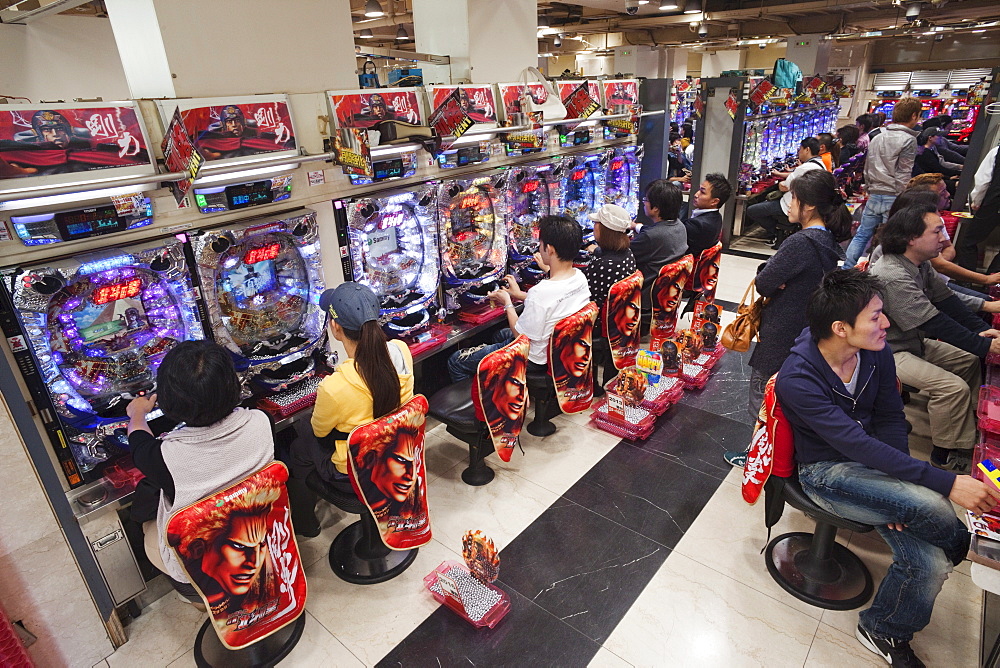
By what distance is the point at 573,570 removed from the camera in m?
2.64

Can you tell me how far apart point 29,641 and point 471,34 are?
373cm

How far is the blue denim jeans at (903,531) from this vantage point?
1.97 meters

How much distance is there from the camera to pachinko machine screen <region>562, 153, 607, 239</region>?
14.8ft

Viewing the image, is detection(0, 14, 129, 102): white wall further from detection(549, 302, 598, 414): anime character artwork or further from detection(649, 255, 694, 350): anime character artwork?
detection(649, 255, 694, 350): anime character artwork

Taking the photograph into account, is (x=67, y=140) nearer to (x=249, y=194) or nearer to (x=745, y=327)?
(x=249, y=194)

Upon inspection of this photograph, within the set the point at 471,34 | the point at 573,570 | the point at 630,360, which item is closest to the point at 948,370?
the point at 630,360

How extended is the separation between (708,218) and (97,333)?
13.3 ft

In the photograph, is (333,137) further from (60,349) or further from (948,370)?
(948,370)

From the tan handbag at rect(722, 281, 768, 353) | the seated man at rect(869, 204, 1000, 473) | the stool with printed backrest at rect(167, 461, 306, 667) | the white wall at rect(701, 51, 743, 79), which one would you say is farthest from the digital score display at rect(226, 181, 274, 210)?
the white wall at rect(701, 51, 743, 79)

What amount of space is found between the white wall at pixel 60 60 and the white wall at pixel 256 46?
176cm

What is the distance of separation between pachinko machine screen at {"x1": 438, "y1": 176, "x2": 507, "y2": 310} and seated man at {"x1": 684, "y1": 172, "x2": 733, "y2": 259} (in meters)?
1.60

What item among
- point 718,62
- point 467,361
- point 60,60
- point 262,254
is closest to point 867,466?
point 467,361

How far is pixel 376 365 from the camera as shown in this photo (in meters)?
2.19

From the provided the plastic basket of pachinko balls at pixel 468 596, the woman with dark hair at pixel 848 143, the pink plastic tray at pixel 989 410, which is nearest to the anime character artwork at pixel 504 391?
the plastic basket of pachinko balls at pixel 468 596
